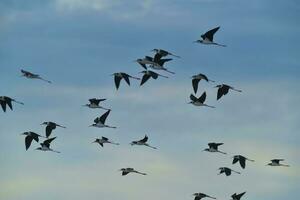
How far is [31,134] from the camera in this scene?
115 m

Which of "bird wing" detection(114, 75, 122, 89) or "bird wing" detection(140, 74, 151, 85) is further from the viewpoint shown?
"bird wing" detection(114, 75, 122, 89)

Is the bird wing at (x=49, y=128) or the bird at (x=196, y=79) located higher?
the bird at (x=196, y=79)

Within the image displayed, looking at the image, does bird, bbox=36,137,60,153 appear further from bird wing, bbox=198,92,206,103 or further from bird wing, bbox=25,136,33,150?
bird wing, bbox=198,92,206,103

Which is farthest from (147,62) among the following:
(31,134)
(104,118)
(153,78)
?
(31,134)

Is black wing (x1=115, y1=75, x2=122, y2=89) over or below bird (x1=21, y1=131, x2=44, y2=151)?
over

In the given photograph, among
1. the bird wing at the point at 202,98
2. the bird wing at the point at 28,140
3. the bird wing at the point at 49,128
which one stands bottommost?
the bird wing at the point at 28,140

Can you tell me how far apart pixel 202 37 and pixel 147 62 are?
7145 mm

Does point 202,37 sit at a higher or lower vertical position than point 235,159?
higher

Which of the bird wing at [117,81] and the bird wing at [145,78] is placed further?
the bird wing at [117,81]

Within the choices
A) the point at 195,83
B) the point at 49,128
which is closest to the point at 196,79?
the point at 195,83

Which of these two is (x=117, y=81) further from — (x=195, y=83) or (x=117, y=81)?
(x=195, y=83)

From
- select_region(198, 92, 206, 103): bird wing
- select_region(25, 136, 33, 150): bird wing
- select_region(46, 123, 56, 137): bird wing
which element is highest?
select_region(198, 92, 206, 103): bird wing

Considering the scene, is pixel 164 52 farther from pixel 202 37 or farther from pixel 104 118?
pixel 104 118

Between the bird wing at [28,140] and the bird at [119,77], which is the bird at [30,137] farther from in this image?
the bird at [119,77]
